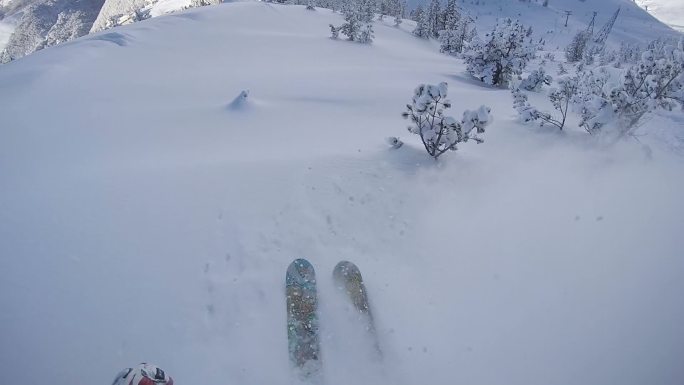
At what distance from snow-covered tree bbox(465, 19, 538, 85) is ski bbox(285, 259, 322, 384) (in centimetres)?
1514

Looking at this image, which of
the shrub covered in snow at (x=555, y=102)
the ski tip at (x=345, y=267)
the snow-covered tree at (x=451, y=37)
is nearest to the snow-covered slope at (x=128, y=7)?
the snow-covered tree at (x=451, y=37)

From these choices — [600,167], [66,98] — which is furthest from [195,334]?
[600,167]

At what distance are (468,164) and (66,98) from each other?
346 inches

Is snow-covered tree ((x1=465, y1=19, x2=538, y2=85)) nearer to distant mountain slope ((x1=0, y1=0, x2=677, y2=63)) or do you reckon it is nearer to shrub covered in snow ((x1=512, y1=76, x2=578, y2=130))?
shrub covered in snow ((x1=512, y1=76, x2=578, y2=130))

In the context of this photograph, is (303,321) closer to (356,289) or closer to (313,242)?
(356,289)

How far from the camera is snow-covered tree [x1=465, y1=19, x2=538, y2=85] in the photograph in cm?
1678

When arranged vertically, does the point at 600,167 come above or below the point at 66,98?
below

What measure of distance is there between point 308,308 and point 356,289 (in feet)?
2.32

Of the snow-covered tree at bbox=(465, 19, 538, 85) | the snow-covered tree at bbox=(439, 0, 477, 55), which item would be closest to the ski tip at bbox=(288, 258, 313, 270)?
the snow-covered tree at bbox=(465, 19, 538, 85)

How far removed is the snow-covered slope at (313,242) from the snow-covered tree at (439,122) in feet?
1.23

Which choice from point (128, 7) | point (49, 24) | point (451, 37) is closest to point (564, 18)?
point (451, 37)

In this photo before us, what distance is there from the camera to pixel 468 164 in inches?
304

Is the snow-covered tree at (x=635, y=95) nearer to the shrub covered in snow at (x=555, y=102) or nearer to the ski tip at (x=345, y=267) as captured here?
the shrub covered in snow at (x=555, y=102)

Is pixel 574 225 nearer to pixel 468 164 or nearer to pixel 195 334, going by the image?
pixel 468 164
